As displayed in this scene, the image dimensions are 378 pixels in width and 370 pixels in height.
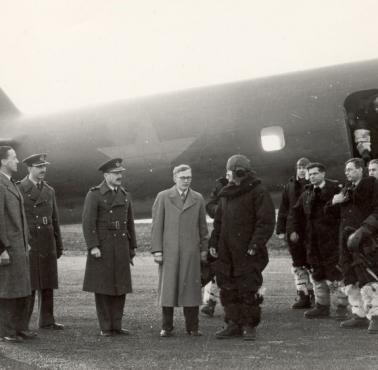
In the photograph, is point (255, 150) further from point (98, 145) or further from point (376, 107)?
point (98, 145)

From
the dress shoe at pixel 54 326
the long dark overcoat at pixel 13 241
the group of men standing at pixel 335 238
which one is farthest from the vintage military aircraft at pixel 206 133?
the long dark overcoat at pixel 13 241

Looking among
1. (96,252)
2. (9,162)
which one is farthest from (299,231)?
(9,162)

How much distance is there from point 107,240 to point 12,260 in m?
1.14

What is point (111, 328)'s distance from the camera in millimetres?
6938

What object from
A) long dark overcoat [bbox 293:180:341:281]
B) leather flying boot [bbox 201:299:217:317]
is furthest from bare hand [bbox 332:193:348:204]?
leather flying boot [bbox 201:299:217:317]

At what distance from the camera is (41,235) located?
764cm

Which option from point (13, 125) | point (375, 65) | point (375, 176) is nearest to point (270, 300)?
point (375, 176)

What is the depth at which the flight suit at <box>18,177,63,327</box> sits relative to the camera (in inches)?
295

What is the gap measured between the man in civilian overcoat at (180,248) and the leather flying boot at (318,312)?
67.6 inches

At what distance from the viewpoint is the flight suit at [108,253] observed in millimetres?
6977

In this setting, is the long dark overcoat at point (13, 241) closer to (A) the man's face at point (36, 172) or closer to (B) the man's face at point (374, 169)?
(A) the man's face at point (36, 172)

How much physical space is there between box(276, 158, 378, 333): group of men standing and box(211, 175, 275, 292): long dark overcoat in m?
1.02

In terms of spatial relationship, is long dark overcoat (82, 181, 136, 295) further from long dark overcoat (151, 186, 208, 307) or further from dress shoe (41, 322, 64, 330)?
dress shoe (41, 322, 64, 330)

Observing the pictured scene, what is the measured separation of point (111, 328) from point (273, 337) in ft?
6.04
